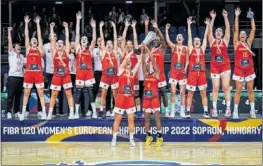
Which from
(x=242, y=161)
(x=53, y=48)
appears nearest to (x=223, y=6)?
(x=53, y=48)

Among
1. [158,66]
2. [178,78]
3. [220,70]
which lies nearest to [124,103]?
[158,66]

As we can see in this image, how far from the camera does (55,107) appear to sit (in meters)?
12.7

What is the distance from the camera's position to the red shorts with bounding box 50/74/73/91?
1172 cm

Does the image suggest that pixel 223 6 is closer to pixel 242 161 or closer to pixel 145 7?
pixel 145 7

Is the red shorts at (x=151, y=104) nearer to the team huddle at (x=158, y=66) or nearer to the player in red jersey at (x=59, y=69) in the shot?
the team huddle at (x=158, y=66)

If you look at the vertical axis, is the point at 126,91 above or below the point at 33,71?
below

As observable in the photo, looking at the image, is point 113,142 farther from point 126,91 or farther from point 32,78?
point 32,78

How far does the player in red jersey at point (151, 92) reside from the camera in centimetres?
1105

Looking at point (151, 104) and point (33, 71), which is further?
point (33, 71)

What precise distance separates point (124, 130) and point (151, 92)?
3.97ft

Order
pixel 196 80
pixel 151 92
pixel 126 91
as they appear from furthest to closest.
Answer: pixel 196 80, pixel 151 92, pixel 126 91

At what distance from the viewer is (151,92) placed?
11070mm

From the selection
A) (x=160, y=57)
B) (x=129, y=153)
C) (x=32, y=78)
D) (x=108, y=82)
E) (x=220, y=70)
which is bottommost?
(x=129, y=153)

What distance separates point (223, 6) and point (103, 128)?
347 inches
